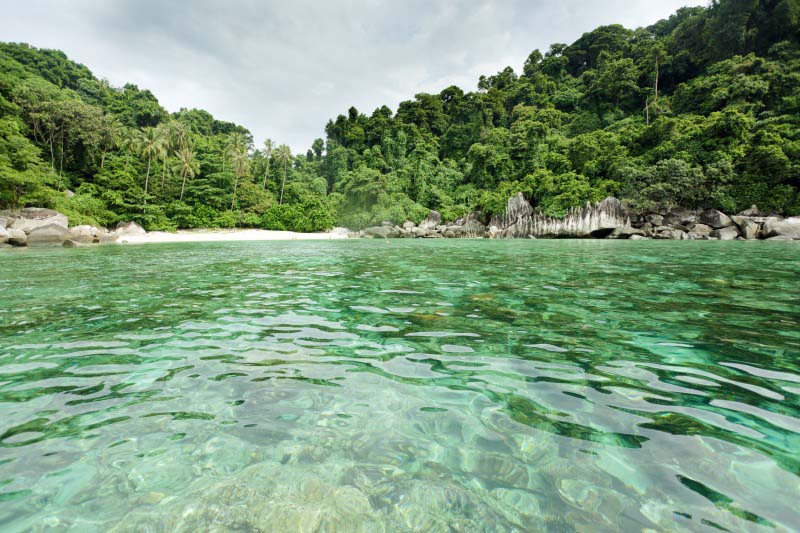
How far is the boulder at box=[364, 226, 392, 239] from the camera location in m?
56.3

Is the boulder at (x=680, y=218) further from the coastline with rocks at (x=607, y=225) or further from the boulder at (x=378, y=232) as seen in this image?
the boulder at (x=378, y=232)

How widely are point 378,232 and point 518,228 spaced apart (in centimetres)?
2223

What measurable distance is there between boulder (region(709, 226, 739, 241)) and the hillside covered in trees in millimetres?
4456

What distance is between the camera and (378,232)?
186 ft

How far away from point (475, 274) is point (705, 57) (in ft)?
265

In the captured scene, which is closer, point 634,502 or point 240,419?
point 634,502

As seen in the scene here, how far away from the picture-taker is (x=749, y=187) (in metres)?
35.5

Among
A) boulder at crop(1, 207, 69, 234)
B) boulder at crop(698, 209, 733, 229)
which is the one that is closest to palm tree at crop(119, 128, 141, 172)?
boulder at crop(1, 207, 69, 234)

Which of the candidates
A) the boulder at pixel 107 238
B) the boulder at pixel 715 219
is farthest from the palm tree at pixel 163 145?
the boulder at pixel 715 219

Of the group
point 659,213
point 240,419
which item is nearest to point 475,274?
point 240,419

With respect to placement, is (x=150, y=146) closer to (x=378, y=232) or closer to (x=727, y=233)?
(x=378, y=232)

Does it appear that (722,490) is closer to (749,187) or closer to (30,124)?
(749,187)

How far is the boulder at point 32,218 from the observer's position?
88.7ft

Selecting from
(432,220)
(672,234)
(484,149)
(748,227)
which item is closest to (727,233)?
(748,227)
